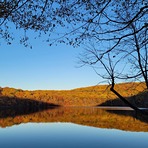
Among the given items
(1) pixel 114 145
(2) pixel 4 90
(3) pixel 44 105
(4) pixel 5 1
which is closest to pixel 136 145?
(1) pixel 114 145

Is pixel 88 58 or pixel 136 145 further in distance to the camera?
pixel 136 145

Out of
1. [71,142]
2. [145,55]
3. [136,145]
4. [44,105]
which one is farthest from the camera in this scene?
[44,105]

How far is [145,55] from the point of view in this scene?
6.77 metres

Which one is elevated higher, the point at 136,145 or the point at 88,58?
the point at 88,58

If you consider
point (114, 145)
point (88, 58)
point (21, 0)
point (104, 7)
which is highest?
point (21, 0)

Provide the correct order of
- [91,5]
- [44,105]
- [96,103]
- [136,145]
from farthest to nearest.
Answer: [96,103] < [44,105] < [136,145] < [91,5]

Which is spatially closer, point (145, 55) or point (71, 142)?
point (145, 55)

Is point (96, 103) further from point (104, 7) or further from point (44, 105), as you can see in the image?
point (104, 7)

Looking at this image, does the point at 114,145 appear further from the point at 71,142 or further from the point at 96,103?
the point at 96,103

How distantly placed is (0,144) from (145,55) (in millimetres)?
19321

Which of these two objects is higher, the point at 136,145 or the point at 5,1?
the point at 5,1

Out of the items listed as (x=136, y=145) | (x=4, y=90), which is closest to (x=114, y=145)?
(x=136, y=145)

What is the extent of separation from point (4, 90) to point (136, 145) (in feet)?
383

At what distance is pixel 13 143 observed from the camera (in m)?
24.3
